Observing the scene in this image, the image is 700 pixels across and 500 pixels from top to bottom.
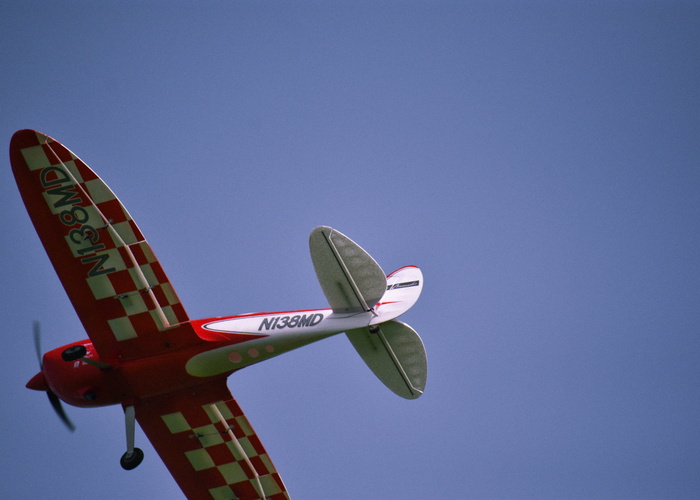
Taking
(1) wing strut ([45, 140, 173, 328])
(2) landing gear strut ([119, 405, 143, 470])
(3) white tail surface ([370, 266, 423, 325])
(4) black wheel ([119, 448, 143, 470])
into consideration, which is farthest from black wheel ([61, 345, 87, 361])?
(3) white tail surface ([370, 266, 423, 325])

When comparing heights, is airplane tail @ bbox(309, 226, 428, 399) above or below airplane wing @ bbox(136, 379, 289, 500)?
above

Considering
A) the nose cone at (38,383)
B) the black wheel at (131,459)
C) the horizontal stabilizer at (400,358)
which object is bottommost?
the black wheel at (131,459)

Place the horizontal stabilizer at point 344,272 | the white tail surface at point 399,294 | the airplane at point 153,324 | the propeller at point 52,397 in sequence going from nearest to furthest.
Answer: the horizontal stabilizer at point 344,272 < the airplane at point 153,324 < the white tail surface at point 399,294 < the propeller at point 52,397

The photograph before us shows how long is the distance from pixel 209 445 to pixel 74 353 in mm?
2951

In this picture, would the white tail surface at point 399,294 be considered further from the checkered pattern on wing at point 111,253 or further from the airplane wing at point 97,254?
the checkered pattern on wing at point 111,253

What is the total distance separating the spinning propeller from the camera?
37.8 ft

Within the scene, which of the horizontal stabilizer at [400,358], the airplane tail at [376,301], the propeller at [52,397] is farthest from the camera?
the propeller at [52,397]

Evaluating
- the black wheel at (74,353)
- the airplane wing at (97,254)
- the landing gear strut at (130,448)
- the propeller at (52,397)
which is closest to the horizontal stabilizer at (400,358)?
the airplane wing at (97,254)

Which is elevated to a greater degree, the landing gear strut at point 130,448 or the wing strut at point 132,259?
the wing strut at point 132,259

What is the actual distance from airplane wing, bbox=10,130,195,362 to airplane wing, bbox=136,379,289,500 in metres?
1.21

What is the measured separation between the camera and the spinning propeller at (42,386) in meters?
11.5

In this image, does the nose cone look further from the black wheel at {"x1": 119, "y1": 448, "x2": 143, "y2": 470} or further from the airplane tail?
the airplane tail

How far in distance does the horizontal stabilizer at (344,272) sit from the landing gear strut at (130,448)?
3.76 m

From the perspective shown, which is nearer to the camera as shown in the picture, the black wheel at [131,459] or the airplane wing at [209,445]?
the black wheel at [131,459]
